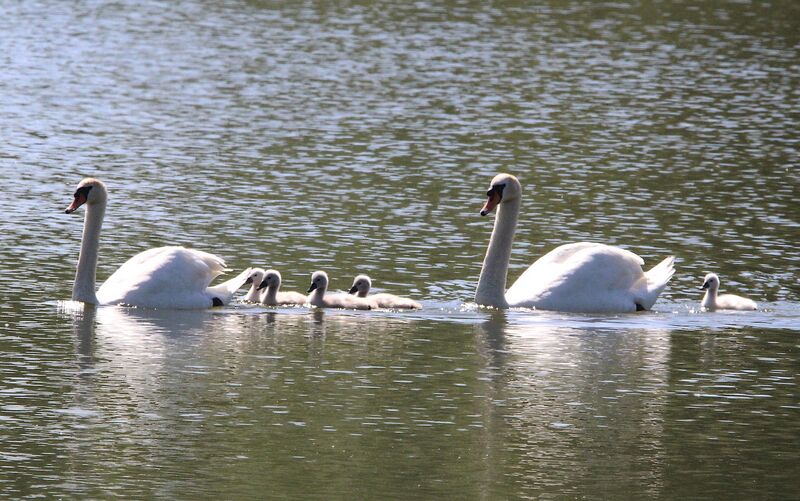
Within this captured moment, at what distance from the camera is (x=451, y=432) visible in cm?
1155

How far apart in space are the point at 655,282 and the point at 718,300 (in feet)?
2.24

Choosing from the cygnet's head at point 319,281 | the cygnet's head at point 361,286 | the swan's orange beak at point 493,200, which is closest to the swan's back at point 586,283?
the swan's orange beak at point 493,200

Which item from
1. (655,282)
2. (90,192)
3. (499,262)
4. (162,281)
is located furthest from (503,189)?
(90,192)

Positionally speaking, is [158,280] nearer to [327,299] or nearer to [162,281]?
[162,281]

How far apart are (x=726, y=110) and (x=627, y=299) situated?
15252 millimetres

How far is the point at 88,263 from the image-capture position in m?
15.9

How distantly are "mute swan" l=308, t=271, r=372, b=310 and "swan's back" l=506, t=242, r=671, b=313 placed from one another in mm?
1478

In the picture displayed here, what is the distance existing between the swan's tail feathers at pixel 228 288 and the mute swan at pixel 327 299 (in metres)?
0.67

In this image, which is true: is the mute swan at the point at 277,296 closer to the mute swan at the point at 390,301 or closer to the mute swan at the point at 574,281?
the mute swan at the point at 390,301

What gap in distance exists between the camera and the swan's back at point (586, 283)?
1625 cm

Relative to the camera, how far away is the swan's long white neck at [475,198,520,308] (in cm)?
1633

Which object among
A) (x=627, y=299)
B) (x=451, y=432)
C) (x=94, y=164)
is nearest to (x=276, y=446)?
(x=451, y=432)

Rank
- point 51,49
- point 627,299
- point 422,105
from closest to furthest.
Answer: point 627,299 → point 422,105 → point 51,49

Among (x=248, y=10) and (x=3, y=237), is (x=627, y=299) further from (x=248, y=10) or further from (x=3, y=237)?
(x=248, y=10)
